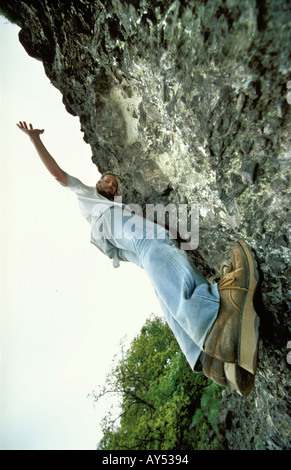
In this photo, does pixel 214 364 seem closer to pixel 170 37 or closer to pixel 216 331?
pixel 216 331

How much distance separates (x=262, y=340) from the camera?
296cm

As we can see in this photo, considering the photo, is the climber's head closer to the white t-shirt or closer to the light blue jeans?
the white t-shirt

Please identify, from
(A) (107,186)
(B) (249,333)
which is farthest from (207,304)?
(A) (107,186)

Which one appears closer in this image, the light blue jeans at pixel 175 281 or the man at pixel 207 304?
the man at pixel 207 304

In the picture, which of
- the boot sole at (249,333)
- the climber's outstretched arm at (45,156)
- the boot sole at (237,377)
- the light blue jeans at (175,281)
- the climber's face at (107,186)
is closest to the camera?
the boot sole at (249,333)

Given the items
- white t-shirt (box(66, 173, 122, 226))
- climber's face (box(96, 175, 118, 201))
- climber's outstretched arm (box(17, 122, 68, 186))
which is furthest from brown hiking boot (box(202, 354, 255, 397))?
climber's outstretched arm (box(17, 122, 68, 186))

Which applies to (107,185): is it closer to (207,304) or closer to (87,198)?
(87,198)

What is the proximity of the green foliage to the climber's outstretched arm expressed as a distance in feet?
33.4

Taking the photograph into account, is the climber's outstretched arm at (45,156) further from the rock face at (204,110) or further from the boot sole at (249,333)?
the boot sole at (249,333)

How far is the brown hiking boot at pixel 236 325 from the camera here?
1.78 meters

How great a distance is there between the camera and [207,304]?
1978 millimetres

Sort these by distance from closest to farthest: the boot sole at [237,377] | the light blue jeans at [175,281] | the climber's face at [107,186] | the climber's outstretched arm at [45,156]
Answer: the boot sole at [237,377] → the light blue jeans at [175,281] → the climber's outstretched arm at [45,156] → the climber's face at [107,186]

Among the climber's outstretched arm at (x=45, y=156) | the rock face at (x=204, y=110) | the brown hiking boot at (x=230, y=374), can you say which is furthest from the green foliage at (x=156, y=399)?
the climber's outstretched arm at (x=45, y=156)

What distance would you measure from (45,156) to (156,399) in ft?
39.3
